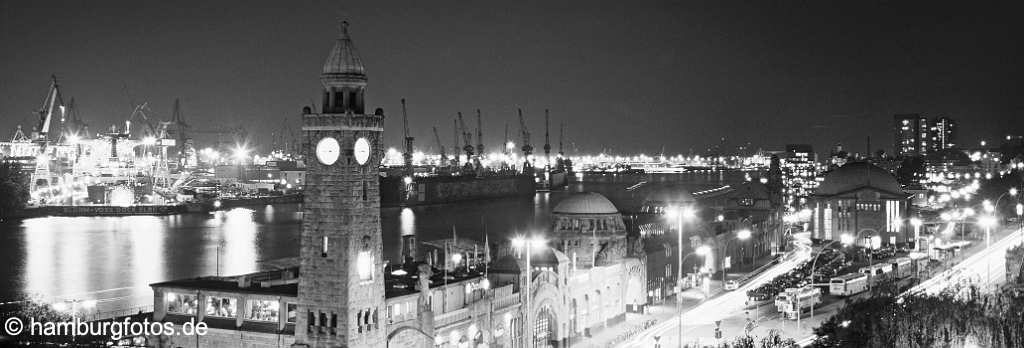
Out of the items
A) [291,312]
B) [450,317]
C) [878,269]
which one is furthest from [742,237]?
[291,312]

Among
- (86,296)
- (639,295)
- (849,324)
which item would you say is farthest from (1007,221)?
(86,296)

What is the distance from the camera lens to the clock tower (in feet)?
94.2

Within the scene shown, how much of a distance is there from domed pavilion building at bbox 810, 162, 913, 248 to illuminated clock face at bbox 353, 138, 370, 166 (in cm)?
5965

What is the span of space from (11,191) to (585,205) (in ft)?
331

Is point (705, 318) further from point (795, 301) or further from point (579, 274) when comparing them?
point (579, 274)

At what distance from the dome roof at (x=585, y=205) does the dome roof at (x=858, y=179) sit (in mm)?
35106

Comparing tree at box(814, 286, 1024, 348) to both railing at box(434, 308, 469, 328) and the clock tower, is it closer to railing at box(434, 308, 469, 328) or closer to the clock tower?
railing at box(434, 308, 469, 328)

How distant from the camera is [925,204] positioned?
105m

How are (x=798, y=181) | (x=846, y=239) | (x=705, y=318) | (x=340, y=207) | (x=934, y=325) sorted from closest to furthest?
(x=340, y=207)
(x=934, y=325)
(x=705, y=318)
(x=846, y=239)
(x=798, y=181)

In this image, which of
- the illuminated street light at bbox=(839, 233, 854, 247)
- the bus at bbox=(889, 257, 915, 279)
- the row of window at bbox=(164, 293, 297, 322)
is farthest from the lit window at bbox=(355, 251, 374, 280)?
the illuminated street light at bbox=(839, 233, 854, 247)

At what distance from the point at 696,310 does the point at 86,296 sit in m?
39.3

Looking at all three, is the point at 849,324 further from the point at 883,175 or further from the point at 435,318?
the point at 883,175

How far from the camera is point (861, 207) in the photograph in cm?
8631

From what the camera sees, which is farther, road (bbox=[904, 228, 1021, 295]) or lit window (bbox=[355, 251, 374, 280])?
road (bbox=[904, 228, 1021, 295])
